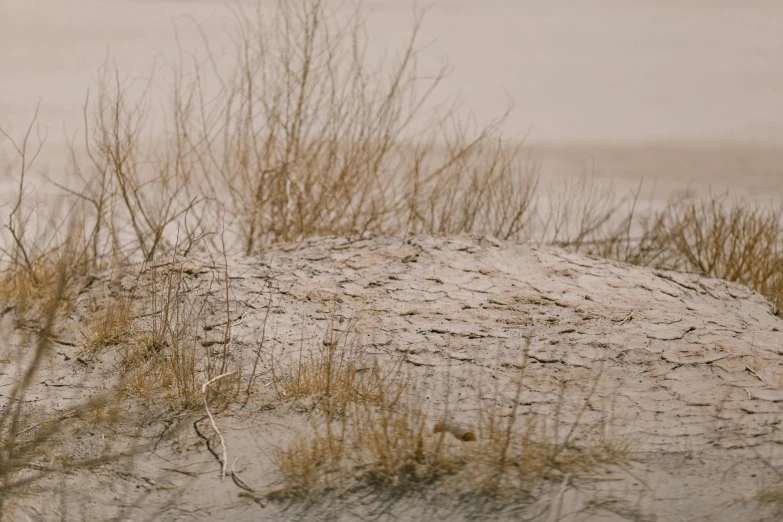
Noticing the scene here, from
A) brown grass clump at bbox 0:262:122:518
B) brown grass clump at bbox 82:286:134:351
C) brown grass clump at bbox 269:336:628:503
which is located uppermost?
brown grass clump at bbox 269:336:628:503

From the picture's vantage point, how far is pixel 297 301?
204 inches

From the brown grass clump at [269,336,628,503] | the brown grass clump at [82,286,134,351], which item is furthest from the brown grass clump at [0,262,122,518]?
the brown grass clump at [269,336,628,503]

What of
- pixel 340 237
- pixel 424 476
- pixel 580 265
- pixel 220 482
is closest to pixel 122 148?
pixel 340 237

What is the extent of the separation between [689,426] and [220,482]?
73.4 inches

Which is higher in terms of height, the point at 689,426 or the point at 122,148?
the point at 122,148

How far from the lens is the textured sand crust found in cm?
339

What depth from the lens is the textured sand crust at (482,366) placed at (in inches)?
133

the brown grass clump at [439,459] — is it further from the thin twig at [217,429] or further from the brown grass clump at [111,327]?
the brown grass clump at [111,327]

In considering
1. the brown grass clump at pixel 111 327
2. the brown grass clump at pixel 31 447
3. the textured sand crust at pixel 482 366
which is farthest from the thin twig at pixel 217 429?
the brown grass clump at pixel 111 327

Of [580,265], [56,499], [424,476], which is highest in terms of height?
[580,265]

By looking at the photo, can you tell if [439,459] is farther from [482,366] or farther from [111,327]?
[111,327]

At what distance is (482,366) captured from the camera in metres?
4.43

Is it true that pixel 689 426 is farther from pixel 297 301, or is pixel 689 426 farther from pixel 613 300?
pixel 297 301

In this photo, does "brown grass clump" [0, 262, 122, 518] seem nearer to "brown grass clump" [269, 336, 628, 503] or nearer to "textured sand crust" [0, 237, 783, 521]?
"textured sand crust" [0, 237, 783, 521]
